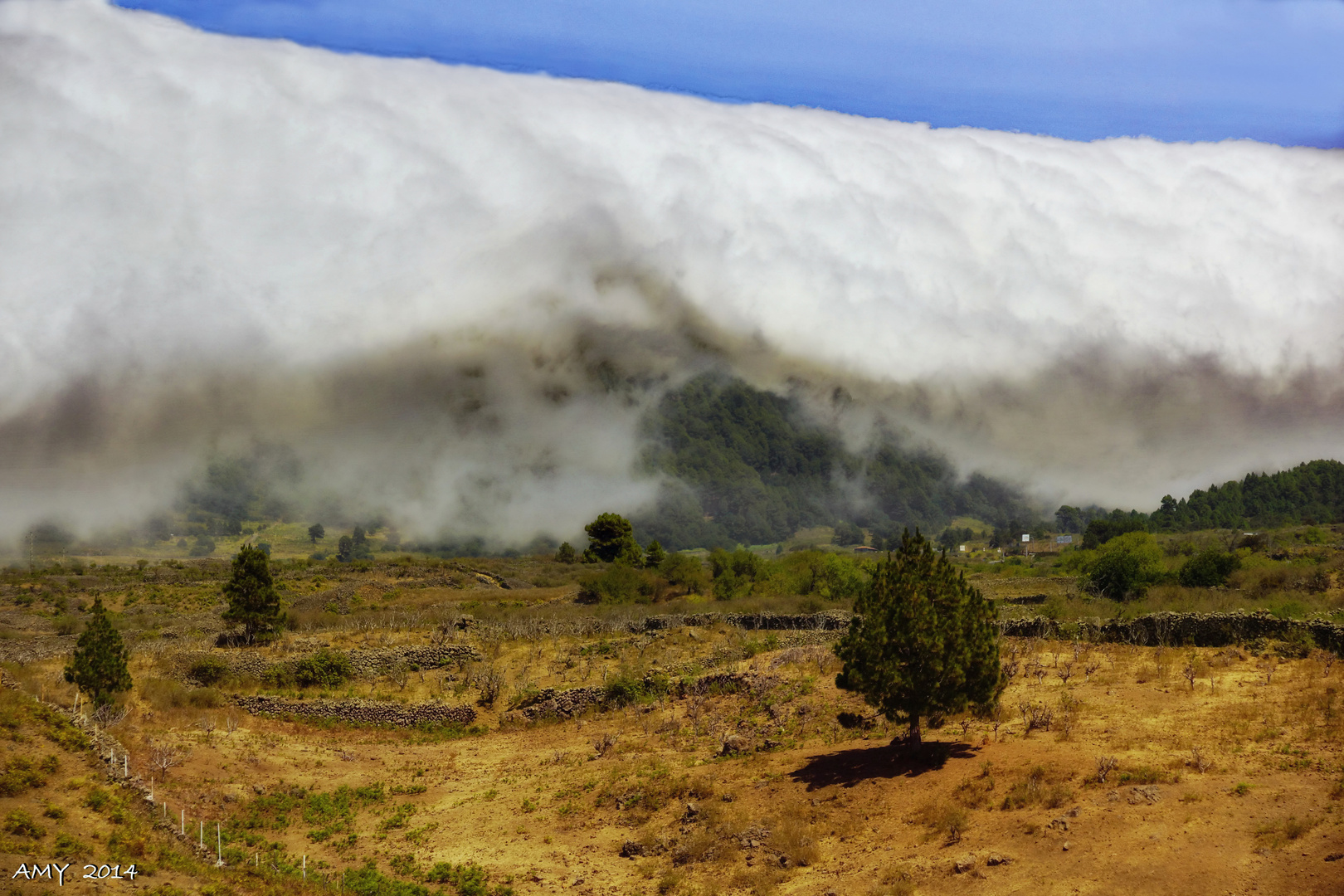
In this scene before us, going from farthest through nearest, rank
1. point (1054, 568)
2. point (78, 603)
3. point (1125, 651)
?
1. point (1054, 568)
2. point (78, 603)
3. point (1125, 651)

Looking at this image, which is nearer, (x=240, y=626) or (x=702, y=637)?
(x=702, y=637)

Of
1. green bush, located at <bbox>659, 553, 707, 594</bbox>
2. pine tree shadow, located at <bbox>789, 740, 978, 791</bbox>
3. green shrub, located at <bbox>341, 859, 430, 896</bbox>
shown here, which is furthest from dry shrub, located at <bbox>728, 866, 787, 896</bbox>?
green bush, located at <bbox>659, 553, 707, 594</bbox>

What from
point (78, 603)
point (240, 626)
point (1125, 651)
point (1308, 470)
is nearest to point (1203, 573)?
point (1125, 651)

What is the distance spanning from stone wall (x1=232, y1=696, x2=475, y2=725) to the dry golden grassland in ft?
2.70

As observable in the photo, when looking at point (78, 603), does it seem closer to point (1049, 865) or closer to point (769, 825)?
point (769, 825)

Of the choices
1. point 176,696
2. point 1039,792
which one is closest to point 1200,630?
point 1039,792

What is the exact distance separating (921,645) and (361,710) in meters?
28.1

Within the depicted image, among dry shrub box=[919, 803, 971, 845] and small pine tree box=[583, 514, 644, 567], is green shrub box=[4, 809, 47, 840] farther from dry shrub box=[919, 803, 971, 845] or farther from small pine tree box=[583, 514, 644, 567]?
small pine tree box=[583, 514, 644, 567]

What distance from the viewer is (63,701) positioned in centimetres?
3675

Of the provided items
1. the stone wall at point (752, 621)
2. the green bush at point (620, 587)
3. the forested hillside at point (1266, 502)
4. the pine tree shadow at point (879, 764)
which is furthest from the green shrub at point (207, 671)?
the forested hillside at point (1266, 502)

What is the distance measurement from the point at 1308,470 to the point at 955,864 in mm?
205717

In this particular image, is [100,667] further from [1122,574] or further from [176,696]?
[1122,574]

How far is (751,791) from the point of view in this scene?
28.7 m

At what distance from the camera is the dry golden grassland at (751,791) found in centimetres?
2061
